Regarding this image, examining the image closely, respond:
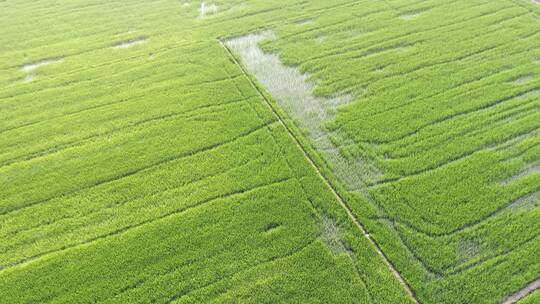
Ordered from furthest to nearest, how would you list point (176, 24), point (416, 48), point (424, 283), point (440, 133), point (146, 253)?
point (176, 24) → point (416, 48) → point (440, 133) → point (146, 253) → point (424, 283)

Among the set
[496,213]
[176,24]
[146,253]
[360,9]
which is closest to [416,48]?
[360,9]

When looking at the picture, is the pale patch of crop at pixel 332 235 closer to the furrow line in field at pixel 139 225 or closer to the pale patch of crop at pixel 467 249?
the furrow line in field at pixel 139 225

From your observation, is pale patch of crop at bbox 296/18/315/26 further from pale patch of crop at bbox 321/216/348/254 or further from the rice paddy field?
pale patch of crop at bbox 321/216/348/254

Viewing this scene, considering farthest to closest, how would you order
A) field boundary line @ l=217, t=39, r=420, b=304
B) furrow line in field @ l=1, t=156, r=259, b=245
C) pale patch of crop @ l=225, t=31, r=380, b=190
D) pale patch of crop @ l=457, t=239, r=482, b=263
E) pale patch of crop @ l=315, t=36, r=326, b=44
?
pale patch of crop @ l=315, t=36, r=326, b=44 < pale patch of crop @ l=225, t=31, r=380, b=190 < furrow line in field @ l=1, t=156, r=259, b=245 < pale patch of crop @ l=457, t=239, r=482, b=263 < field boundary line @ l=217, t=39, r=420, b=304

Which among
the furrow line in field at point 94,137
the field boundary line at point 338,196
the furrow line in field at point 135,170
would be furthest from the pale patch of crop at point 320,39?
the furrow line in field at point 135,170

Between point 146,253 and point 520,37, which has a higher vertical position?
point 520,37

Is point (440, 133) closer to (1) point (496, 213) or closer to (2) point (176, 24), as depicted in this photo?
(1) point (496, 213)

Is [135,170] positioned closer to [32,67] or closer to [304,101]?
[304,101]

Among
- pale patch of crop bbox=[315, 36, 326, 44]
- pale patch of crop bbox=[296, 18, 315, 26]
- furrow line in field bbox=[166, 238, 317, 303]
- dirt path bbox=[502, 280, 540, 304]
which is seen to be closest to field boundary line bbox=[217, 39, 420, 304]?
furrow line in field bbox=[166, 238, 317, 303]
